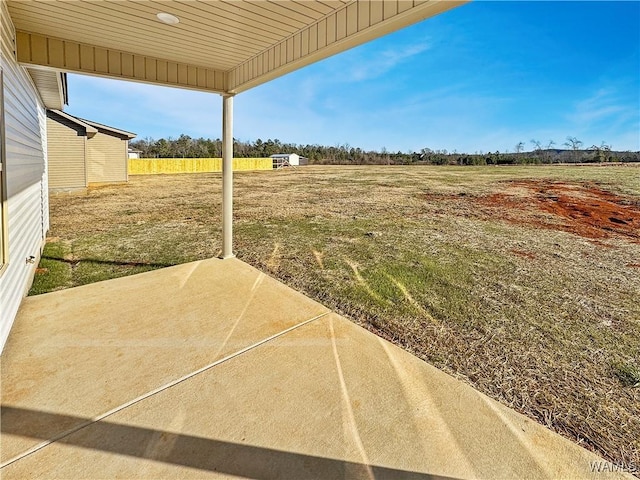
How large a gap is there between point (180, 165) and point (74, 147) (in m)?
12.6

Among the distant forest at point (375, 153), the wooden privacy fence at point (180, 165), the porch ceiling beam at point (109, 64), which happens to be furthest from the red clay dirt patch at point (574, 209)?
the distant forest at point (375, 153)

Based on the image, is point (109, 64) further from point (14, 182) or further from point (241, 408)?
point (241, 408)

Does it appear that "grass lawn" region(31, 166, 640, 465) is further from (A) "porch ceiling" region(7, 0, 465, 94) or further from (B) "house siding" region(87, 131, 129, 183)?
(B) "house siding" region(87, 131, 129, 183)

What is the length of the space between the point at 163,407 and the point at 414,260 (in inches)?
148

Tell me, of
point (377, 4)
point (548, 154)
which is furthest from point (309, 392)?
point (548, 154)

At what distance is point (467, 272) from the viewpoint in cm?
432

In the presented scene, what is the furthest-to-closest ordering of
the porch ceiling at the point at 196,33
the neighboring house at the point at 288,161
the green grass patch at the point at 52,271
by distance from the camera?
1. the neighboring house at the point at 288,161
2. the green grass patch at the point at 52,271
3. the porch ceiling at the point at 196,33

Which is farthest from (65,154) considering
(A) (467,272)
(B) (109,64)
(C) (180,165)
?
(A) (467,272)

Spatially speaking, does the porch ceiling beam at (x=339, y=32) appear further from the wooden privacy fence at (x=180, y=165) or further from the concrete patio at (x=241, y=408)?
the wooden privacy fence at (x=180, y=165)

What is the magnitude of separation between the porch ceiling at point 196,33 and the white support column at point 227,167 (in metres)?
0.48

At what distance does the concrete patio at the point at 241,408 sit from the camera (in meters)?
1.51

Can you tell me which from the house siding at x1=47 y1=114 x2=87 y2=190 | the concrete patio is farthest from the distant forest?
the concrete patio

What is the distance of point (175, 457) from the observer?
1526mm

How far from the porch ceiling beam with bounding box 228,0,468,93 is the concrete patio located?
223 centimetres
